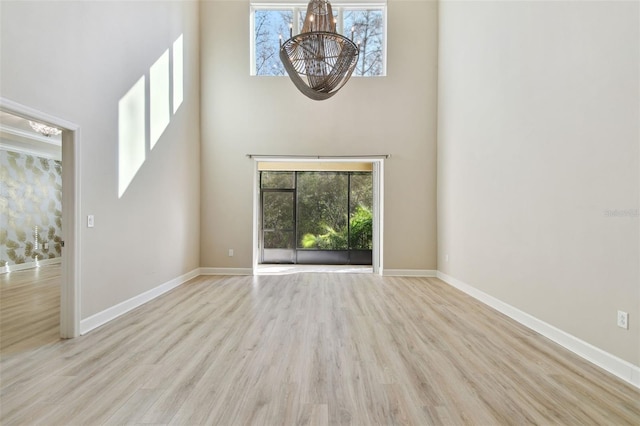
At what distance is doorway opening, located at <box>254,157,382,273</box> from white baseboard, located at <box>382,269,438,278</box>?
6.13 feet

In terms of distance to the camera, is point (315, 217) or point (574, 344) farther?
point (315, 217)

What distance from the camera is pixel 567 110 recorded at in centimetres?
269

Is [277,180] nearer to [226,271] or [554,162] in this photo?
[226,271]

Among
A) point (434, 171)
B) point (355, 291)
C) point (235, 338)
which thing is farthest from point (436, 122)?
point (235, 338)

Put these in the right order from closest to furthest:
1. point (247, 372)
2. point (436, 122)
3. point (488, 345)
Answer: point (247, 372) < point (488, 345) < point (436, 122)

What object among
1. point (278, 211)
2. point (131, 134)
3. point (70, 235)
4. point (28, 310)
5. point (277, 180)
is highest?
point (131, 134)

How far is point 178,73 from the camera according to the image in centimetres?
487

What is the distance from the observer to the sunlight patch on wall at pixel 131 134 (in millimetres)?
3461

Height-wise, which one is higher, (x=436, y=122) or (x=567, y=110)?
(x=436, y=122)

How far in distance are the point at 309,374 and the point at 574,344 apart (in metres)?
2.32

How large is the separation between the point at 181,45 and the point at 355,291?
192 inches

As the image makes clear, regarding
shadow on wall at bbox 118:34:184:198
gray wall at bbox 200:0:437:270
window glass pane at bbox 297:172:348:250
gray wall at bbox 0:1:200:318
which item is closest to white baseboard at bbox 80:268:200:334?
gray wall at bbox 0:1:200:318

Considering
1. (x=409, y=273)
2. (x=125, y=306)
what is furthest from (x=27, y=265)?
(x=409, y=273)

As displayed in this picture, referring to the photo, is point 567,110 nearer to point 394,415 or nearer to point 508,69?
point 508,69
